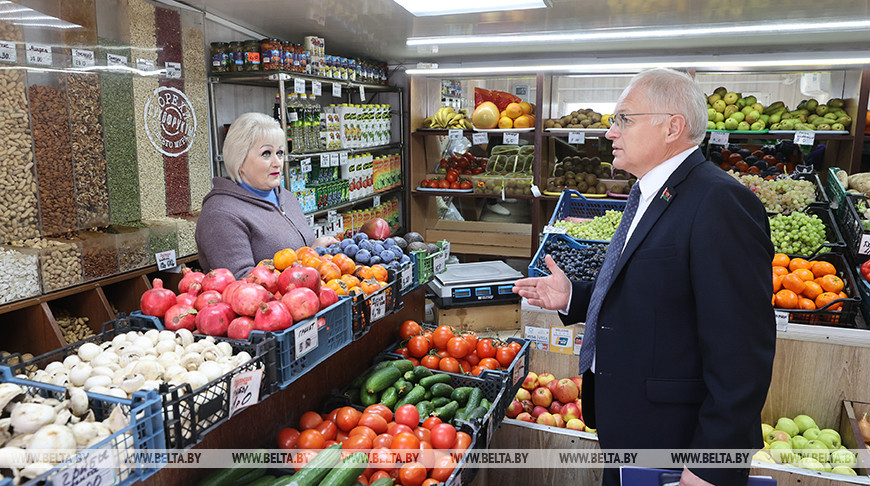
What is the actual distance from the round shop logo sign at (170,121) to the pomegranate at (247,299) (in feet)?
7.14

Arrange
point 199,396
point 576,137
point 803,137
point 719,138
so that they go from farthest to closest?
point 576,137 < point 719,138 < point 803,137 < point 199,396

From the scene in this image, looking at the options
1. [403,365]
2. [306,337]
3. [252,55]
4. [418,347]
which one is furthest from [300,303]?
[252,55]

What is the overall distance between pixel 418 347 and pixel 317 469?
986 millimetres

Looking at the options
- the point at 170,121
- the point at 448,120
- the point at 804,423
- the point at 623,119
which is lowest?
the point at 804,423

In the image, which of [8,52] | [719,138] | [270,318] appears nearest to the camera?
[270,318]

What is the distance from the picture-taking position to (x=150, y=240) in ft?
10.9

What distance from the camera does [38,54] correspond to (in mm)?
2631

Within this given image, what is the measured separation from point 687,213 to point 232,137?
6.63 feet

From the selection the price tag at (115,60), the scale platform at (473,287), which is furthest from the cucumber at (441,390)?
the price tag at (115,60)

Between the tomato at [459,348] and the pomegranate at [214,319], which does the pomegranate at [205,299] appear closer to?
the pomegranate at [214,319]

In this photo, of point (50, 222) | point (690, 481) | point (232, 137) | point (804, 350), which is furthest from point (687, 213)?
point (50, 222)

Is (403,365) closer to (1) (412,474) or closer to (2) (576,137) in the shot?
(1) (412,474)

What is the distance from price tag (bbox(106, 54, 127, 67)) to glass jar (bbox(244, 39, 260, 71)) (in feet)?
3.14

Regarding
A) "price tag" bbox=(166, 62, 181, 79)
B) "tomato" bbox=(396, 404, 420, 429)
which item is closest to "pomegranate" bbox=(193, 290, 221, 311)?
"tomato" bbox=(396, 404, 420, 429)
